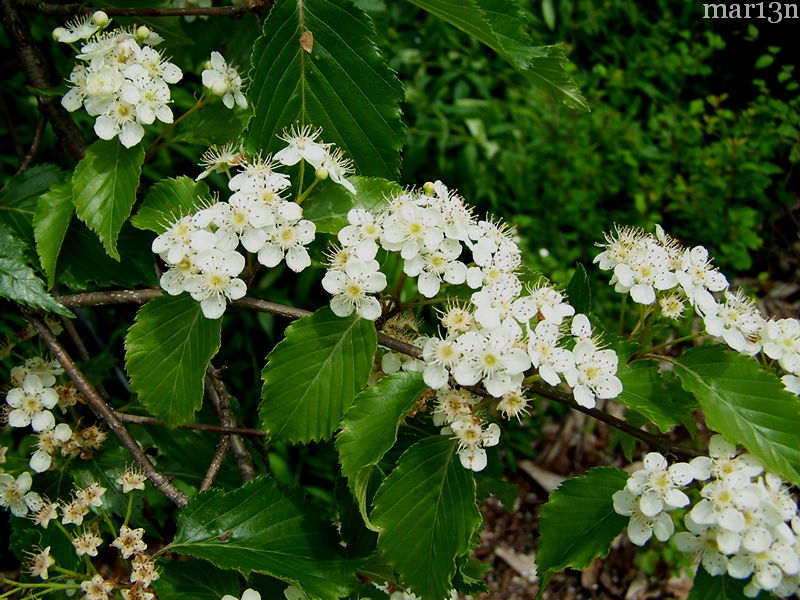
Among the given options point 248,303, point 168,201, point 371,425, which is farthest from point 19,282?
point 371,425

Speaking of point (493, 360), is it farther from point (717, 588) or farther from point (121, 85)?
point (121, 85)

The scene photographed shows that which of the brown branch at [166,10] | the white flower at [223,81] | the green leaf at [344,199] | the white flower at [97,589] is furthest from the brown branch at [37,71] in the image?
the white flower at [97,589]

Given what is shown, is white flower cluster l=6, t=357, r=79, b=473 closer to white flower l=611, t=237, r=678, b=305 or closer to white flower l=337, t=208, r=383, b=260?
white flower l=337, t=208, r=383, b=260

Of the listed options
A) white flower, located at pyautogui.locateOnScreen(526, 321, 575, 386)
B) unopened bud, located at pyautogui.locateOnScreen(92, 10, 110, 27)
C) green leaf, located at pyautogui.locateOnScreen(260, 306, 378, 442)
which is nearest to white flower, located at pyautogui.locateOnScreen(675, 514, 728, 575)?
white flower, located at pyautogui.locateOnScreen(526, 321, 575, 386)

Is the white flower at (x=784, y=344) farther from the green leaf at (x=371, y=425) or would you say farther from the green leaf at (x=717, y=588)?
the green leaf at (x=371, y=425)

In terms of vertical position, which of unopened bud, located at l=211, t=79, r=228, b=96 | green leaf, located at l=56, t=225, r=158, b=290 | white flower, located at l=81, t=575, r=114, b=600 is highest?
unopened bud, located at l=211, t=79, r=228, b=96

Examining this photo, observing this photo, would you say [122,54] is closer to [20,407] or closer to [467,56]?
[20,407]
